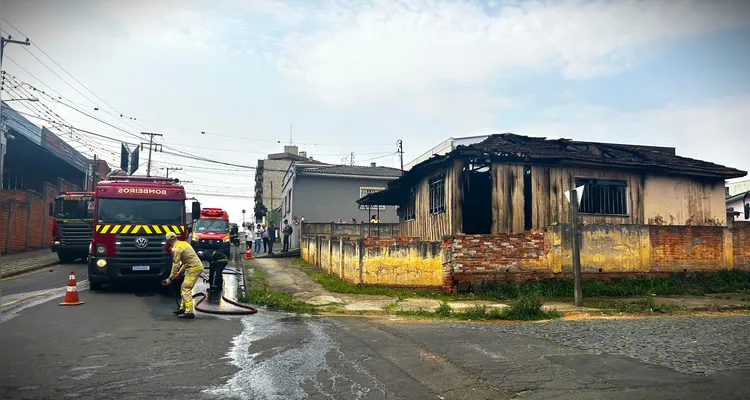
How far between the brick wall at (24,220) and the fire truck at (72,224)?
582 cm

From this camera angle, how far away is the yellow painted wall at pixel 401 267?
1345cm

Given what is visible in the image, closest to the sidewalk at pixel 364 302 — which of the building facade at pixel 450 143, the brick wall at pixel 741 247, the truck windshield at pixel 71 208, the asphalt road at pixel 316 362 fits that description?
the asphalt road at pixel 316 362

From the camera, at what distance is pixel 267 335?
26.9 ft

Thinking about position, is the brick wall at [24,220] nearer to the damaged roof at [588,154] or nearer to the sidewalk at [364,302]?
the sidewalk at [364,302]

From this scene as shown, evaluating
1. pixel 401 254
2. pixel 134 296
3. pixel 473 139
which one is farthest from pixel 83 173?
pixel 401 254

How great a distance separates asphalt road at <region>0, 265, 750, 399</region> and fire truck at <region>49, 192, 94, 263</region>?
11696 millimetres

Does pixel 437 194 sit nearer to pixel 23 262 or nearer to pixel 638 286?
pixel 638 286

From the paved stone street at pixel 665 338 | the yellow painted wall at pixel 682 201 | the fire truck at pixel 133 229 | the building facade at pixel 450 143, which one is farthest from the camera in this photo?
the building facade at pixel 450 143

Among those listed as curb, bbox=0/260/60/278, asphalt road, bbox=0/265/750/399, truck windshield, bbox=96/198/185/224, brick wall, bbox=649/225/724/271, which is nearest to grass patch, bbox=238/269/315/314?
asphalt road, bbox=0/265/750/399

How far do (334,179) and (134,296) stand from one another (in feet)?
75.9

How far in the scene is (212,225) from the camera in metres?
23.9

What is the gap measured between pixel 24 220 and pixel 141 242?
752 inches

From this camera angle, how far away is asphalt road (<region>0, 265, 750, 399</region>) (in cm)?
531

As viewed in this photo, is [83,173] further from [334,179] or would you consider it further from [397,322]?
[397,322]
